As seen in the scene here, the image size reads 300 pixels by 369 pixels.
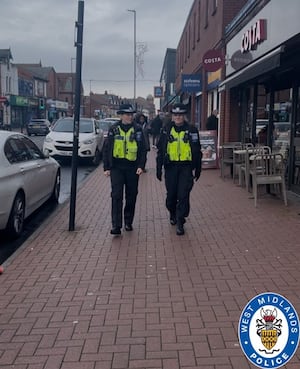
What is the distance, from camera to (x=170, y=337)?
143 inches

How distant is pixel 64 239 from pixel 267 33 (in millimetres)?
6014

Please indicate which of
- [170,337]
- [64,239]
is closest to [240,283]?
[170,337]

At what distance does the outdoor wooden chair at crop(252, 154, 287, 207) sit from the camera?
851 cm

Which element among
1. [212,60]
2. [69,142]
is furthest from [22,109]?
[212,60]

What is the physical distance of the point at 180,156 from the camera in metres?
6.71

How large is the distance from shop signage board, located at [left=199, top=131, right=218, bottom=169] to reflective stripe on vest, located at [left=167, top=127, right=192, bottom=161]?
7903mm

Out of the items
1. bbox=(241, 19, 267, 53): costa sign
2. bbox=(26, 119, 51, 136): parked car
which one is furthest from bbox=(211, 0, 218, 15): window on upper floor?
bbox=(26, 119, 51, 136): parked car

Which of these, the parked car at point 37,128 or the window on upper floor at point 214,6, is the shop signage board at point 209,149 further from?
the parked car at point 37,128

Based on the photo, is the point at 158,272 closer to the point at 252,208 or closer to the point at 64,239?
the point at 64,239

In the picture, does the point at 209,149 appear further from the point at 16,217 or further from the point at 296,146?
the point at 16,217

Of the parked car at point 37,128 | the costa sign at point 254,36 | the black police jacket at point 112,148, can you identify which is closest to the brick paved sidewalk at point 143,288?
the black police jacket at point 112,148

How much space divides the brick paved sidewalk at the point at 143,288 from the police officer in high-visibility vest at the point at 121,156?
0.45 metres

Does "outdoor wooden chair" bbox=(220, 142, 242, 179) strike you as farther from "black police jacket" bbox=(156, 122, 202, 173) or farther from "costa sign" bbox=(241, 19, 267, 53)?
"black police jacket" bbox=(156, 122, 202, 173)

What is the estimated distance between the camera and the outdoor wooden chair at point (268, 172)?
8508 mm
